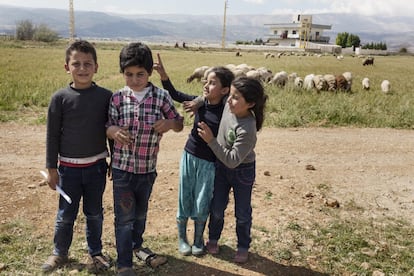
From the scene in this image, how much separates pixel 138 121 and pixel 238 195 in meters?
0.98

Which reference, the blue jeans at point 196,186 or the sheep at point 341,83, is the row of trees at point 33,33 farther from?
the blue jeans at point 196,186

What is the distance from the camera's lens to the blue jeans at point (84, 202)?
290 cm

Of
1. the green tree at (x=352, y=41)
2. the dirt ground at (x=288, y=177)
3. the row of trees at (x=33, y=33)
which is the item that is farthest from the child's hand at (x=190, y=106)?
the green tree at (x=352, y=41)

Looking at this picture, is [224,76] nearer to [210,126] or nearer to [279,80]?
[210,126]

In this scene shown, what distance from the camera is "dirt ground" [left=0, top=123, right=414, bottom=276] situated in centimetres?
418

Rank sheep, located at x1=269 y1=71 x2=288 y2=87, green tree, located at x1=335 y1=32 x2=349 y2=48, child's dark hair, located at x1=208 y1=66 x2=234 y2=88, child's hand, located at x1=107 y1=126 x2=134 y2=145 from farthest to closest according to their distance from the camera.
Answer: green tree, located at x1=335 y1=32 x2=349 y2=48 → sheep, located at x1=269 y1=71 x2=288 y2=87 → child's dark hair, located at x1=208 y1=66 x2=234 y2=88 → child's hand, located at x1=107 y1=126 x2=134 y2=145

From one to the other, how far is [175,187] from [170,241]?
121 centimetres

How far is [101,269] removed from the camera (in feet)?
10.2

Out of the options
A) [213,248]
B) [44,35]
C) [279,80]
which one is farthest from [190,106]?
[44,35]

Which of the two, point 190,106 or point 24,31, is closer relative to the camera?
point 190,106

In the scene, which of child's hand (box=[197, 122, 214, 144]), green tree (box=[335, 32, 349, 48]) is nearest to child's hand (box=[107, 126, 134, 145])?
child's hand (box=[197, 122, 214, 144])

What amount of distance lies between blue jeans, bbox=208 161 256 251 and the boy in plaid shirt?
21.4 inches

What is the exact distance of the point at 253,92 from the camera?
2914 millimetres

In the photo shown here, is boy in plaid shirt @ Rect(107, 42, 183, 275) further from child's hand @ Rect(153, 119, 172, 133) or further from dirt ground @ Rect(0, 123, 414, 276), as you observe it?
dirt ground @ Rect(0, 123, 414, 276)
